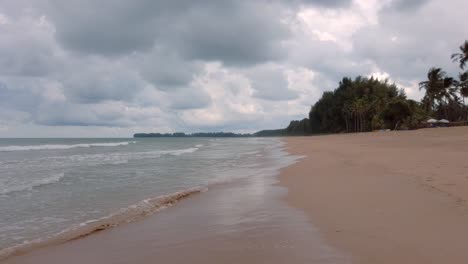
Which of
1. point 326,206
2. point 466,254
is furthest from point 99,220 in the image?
point 466,254

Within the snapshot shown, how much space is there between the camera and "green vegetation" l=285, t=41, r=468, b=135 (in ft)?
200

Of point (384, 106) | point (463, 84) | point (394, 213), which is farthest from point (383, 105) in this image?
point (394, 213)

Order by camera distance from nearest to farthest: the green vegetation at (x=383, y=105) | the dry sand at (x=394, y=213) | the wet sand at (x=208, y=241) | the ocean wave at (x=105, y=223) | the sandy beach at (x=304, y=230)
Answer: the dry sand at (x=394, y=213) < the sandy beach at (x=304, y=230) < the wet sand at (x=208, y=241) < the ocean wave at (x=105, y=223) < the green vegetation at (x=383, y=105)

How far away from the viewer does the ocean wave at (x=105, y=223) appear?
5.41 meters

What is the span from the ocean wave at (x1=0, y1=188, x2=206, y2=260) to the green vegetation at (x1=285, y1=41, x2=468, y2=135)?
55.1 metres

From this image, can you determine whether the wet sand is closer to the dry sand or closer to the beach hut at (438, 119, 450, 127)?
the dry sand

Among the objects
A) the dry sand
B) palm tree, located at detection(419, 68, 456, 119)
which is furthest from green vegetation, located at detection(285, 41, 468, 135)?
the dry sand

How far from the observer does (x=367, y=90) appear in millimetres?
83062

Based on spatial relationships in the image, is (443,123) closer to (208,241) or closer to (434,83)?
(434,83)

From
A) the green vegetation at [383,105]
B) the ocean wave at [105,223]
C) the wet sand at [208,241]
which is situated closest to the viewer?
the wet sand at [208,241]

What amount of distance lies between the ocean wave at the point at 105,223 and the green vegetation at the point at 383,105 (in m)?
55.1

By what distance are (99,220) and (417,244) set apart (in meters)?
5.79

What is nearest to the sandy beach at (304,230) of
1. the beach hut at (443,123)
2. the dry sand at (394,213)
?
the dry sand at (394,213)

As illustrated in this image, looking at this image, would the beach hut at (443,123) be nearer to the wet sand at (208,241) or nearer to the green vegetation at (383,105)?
the green vegetation at (383,105)
